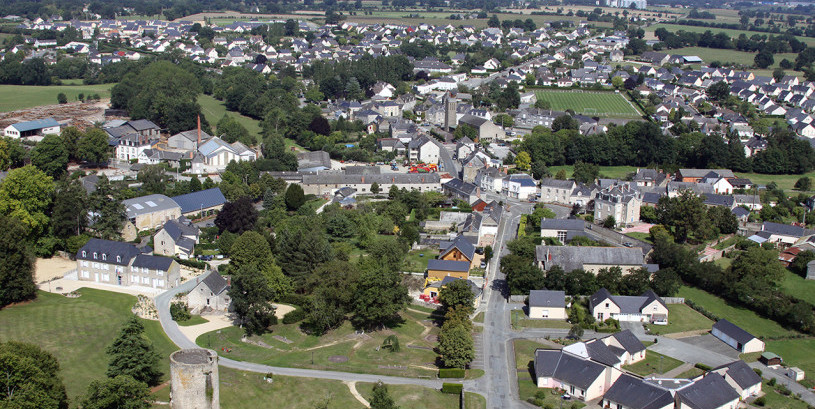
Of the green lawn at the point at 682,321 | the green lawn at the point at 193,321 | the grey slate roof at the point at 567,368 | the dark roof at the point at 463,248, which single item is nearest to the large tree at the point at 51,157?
the green lawn at the point at 193,321

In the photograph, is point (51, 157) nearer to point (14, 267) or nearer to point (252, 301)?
point (14, 267)

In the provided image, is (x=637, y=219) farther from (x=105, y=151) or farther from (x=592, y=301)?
(x=105, y=151)

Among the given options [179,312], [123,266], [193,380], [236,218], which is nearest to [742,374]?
[193,380]

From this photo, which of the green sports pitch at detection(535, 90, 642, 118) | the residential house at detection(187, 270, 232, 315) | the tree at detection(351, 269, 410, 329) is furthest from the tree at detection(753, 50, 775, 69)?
the residential house at detection(187, 270, 232, 315)

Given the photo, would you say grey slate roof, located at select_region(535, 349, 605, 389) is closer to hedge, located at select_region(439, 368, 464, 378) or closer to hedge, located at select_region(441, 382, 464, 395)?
hedge, located at select_region(439, 368, 464, 378)

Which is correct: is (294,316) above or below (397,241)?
below
